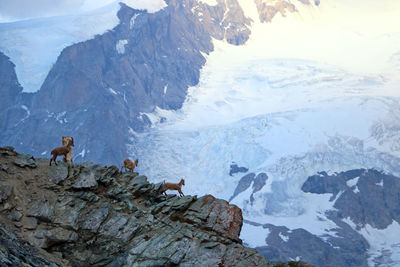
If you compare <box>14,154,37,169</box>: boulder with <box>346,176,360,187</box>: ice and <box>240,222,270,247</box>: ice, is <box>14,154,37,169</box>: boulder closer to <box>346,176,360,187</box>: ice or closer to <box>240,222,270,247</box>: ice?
<box>240,222,270,247</box>: ice

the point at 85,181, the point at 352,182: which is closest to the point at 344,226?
the point at 352,182

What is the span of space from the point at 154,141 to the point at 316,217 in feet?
205

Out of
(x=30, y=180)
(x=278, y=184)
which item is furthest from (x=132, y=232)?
(x=278, y=184)

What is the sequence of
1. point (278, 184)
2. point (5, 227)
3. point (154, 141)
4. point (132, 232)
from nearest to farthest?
point (5, 227), point (132, 232), point (278, 184), point (154, 141)

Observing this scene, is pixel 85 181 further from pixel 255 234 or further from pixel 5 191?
pixel 255 234

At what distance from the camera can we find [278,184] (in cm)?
16200

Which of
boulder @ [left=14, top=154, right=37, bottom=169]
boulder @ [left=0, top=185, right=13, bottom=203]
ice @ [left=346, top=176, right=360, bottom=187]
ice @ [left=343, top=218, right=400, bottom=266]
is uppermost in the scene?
boulder @ [left=14, top=154, right=37, bottom=169]

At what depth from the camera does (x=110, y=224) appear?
28.8 metres

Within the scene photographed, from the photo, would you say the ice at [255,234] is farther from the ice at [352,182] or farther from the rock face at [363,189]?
the ice at [352,182]

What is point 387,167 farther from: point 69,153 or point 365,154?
point 69,153

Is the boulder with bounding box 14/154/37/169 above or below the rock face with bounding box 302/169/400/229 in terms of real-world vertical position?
above

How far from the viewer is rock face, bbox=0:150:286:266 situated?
27.0 meters

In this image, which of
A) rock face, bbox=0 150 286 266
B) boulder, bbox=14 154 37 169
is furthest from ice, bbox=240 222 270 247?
boulder, bbox=14 154 37 169

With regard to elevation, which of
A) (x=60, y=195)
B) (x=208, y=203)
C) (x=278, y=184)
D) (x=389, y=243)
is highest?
(x=60, y=195)
